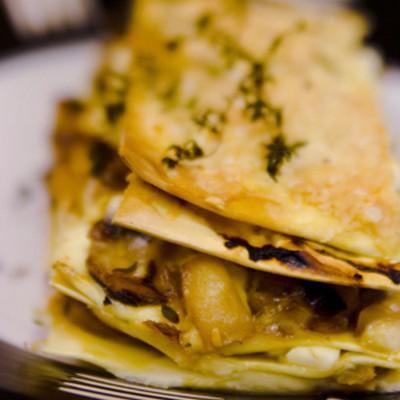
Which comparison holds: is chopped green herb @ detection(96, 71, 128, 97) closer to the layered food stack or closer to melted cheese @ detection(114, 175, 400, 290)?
the layered food stack

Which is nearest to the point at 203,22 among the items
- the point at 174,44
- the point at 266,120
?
the point at 174,44

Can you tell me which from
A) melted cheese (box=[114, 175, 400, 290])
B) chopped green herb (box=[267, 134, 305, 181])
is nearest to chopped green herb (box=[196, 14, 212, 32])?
chopped green herb (box=[267, 134, 305, 181])

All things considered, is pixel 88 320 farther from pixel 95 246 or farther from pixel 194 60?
pixel 194 60

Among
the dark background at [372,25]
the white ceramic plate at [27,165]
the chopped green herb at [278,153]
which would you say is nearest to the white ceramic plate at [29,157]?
the white ceramic plate at [27,165]

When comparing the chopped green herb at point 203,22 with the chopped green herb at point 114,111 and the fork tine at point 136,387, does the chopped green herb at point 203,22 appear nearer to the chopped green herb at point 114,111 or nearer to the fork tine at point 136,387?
the chopped green herb at point 114,111

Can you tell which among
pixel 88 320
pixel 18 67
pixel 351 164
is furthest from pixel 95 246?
pixel 18 67
